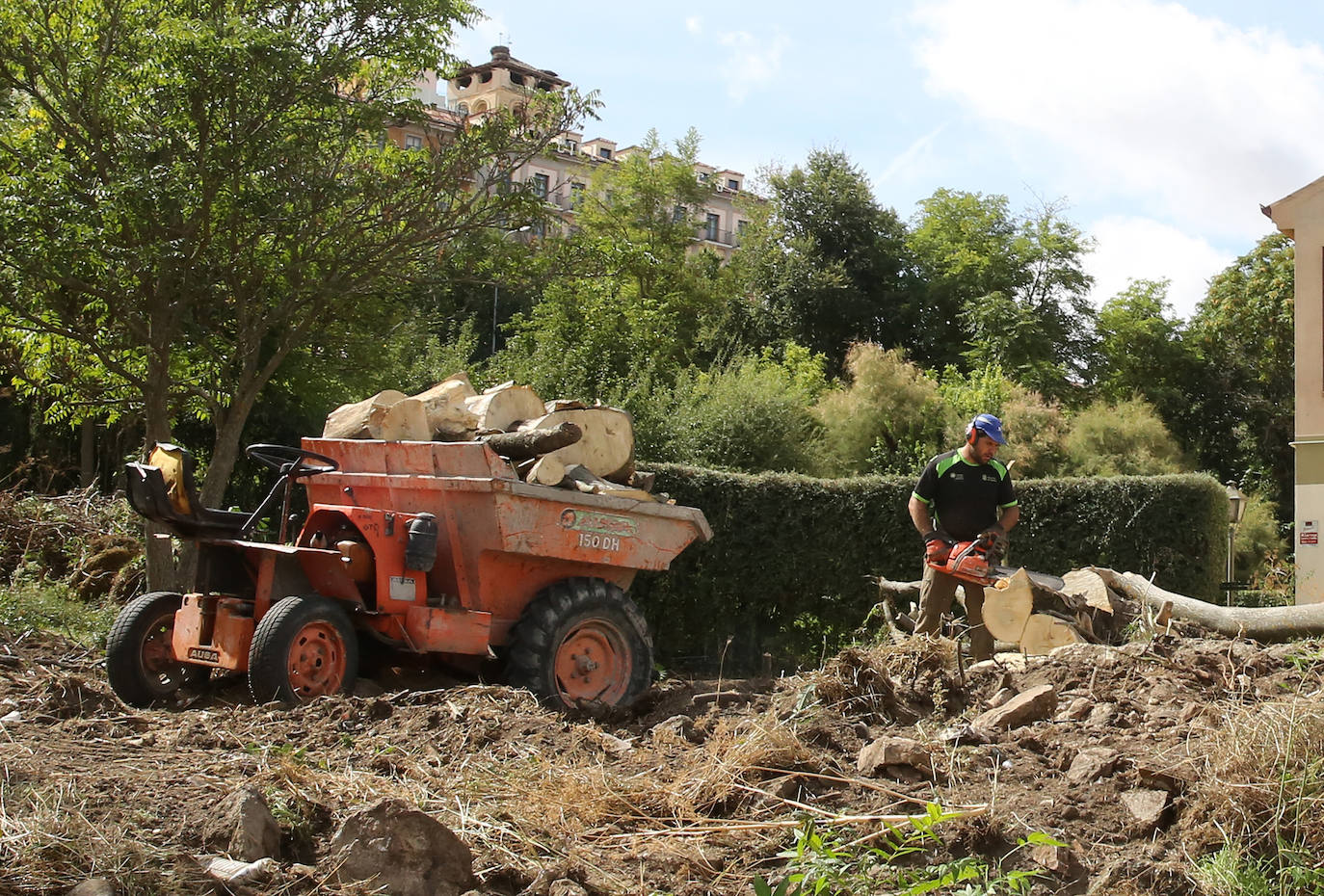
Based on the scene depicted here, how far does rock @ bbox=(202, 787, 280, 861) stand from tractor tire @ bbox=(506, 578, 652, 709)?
3.07 m

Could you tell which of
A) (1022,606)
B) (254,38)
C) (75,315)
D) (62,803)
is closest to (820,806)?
(62,803)

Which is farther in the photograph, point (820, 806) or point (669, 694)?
point (669, 694)

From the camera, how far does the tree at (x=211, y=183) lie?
9203 mm

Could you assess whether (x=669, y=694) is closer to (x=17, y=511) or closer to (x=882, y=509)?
(x=882, y=509)

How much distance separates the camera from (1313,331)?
20031 mm

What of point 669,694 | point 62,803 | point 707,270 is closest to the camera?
point 62,803

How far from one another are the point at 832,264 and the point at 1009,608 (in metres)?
26.8

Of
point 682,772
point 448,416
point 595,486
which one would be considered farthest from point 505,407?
point 682,772

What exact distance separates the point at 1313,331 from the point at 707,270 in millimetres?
23392

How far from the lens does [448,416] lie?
8117 mm

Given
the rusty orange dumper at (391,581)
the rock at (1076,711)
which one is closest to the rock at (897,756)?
the rock at (1076,711)

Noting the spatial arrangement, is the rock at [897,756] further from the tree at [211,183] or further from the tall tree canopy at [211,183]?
the tree at [211,183]

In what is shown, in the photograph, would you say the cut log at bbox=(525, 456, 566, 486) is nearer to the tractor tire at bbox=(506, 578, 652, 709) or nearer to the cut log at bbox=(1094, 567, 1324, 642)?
the tractor tire at bbox=(506, 578, 652, 709)

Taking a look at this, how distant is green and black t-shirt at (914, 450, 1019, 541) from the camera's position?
7.95m
